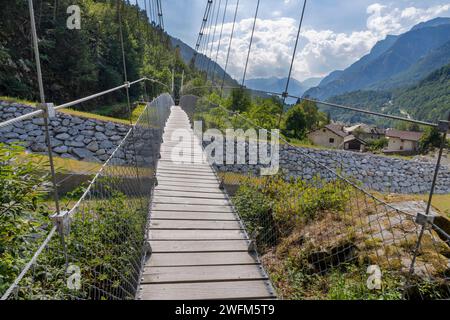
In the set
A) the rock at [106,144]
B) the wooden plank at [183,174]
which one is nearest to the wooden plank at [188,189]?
the wooden plank at [183,174]

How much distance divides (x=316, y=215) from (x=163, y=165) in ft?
6.73

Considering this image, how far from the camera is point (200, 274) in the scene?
1.78 meters

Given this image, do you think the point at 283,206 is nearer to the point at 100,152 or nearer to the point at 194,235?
the point at 194,235

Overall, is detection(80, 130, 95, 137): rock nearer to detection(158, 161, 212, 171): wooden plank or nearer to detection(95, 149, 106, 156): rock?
detection(95, 149, 106, 156): rock

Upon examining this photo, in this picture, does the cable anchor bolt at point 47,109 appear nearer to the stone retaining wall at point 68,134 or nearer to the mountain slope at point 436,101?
the mountain slope at point 436,101

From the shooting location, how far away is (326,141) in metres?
30.0

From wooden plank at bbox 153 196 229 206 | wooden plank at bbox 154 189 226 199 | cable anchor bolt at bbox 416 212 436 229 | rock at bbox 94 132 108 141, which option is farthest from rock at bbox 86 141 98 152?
cable anchor bolt at bbox 416 212 436 229

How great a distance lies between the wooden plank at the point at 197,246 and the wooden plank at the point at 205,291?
0.34 m

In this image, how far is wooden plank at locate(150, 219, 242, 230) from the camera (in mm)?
2297

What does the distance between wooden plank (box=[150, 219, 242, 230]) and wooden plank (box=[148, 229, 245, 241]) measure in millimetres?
54

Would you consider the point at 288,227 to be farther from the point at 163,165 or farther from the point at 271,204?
the point at 163,165

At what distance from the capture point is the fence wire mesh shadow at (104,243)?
1.34 m
